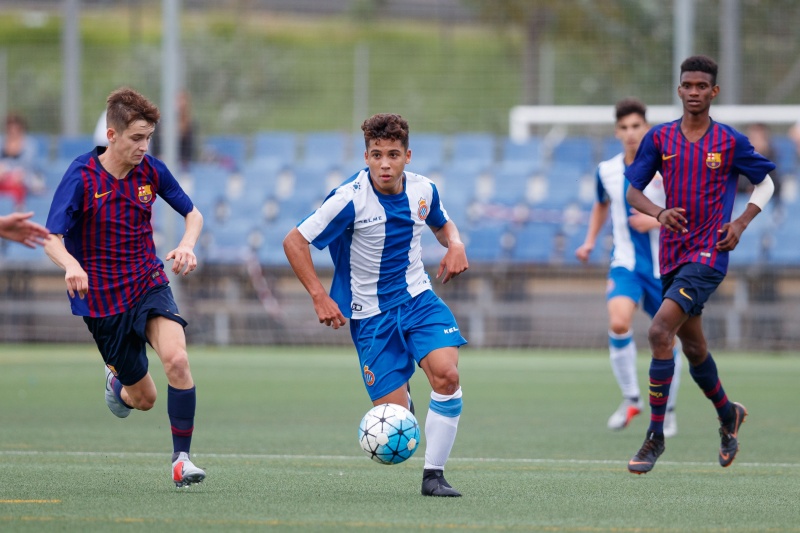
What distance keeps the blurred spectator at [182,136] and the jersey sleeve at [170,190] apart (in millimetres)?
10434

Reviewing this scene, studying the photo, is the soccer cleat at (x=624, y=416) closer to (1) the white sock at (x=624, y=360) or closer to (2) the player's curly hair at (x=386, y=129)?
(1) the white sock at (x=624, y=360)

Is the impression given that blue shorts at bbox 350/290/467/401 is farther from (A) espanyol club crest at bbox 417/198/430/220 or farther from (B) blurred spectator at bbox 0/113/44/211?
(B) blurred spectator at bbox 0/113/44/211

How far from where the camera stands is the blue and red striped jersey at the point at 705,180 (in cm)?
736

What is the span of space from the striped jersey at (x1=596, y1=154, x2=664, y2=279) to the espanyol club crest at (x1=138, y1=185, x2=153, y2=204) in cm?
424

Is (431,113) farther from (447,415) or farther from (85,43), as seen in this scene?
(447,415)

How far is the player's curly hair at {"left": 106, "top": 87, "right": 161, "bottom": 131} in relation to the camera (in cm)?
657

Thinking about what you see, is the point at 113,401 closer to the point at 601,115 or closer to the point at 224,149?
the point at 224,149

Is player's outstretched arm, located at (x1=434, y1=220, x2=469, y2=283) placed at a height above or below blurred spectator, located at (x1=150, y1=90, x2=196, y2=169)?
below

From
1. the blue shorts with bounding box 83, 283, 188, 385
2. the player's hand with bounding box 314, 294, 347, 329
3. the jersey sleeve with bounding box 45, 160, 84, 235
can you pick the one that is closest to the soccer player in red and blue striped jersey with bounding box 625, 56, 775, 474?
the player's hand with bounding box 314, 294, 347, 329

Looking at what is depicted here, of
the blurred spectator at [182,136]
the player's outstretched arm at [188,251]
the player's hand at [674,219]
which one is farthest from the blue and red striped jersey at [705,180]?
the blurred spectator at [182,136]

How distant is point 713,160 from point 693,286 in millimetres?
764

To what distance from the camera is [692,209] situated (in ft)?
24.3

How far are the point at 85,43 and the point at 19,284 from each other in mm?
8340

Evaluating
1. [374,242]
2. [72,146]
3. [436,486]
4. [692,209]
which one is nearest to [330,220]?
[374,242]
